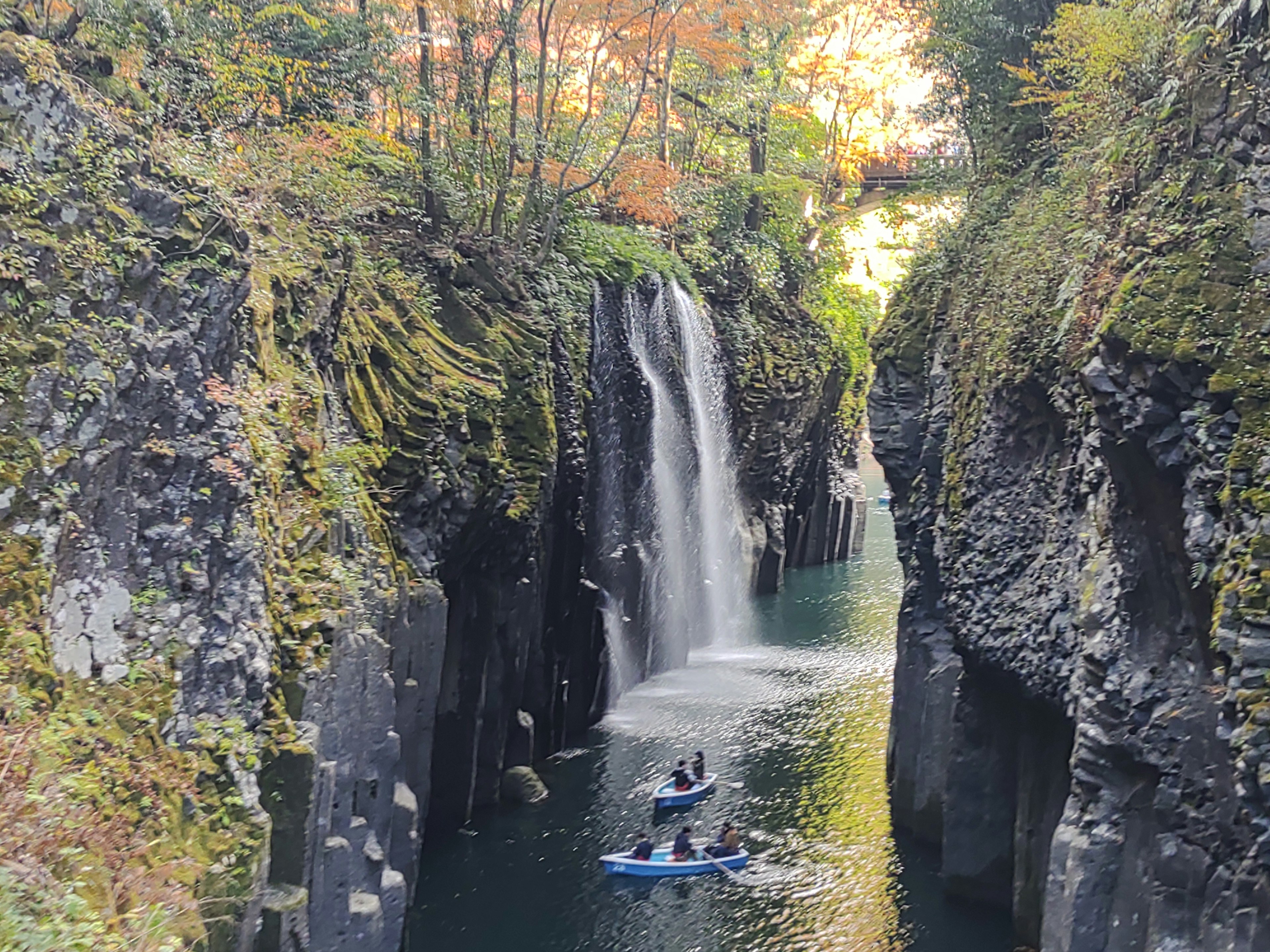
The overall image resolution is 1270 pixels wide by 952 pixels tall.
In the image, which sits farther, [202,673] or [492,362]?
[492,362]

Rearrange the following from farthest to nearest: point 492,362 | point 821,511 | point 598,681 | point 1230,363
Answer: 1. point 821,511
2. point 598,681
3. point 492,362
4. point 1230,363

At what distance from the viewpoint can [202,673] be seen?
9.88 meters

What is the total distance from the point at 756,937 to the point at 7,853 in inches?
466

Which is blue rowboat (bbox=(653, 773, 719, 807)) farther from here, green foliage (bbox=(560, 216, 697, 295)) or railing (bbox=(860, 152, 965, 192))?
railing (bbox=(860, 152, 965, 192))

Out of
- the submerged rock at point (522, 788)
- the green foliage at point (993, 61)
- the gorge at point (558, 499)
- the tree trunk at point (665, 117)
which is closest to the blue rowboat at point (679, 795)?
the gorge at point (558, 499)

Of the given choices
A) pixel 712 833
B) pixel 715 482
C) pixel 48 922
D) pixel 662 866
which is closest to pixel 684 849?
pixel 662 866

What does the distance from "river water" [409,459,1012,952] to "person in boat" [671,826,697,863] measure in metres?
0.43

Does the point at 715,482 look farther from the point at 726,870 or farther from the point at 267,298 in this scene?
the point at 267,298

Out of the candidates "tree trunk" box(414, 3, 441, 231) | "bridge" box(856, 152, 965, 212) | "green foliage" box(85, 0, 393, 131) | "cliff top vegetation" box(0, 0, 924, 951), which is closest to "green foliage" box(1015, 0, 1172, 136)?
"cliff top vegetation" box(0, 0, 924, 951)

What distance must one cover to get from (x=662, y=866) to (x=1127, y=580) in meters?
8.97

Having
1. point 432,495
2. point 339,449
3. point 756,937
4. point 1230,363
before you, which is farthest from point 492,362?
point 1230,363

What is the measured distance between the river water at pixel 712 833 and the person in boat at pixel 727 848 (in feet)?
1.23

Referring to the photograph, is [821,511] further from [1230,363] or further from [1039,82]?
[1230,363]

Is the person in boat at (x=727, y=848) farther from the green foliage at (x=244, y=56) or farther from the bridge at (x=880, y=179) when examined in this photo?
the bridge at (x=880, y=179)
